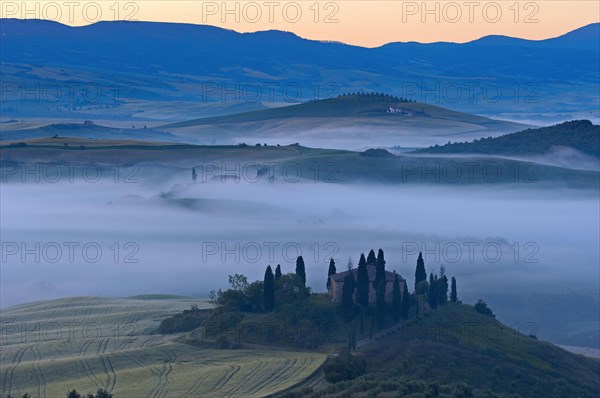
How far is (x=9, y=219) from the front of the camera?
14962 cm

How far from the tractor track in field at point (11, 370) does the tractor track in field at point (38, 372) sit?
0.60 m

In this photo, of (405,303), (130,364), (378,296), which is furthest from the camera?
(405,303)

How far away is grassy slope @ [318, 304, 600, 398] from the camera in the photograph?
57.6m

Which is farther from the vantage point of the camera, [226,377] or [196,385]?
[226,377]

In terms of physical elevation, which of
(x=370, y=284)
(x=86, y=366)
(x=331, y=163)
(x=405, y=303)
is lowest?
(x=86, y=366)

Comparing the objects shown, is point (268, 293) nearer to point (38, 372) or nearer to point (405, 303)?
point (405, 303)

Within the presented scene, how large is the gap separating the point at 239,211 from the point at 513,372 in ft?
283

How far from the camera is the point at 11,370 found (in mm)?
60688

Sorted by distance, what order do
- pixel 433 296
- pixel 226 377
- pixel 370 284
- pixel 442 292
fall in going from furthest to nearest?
pixel 442 292 < pixel 433 296 < pixel 370 284 < pixel 226 377

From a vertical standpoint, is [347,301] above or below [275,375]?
above

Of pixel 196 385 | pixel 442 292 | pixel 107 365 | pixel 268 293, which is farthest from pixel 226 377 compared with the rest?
pixel 442 292

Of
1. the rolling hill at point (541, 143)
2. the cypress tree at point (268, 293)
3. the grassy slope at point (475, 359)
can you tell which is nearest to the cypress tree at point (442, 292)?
the grassy slope at point (475, 359)

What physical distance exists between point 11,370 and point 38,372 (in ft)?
4.81

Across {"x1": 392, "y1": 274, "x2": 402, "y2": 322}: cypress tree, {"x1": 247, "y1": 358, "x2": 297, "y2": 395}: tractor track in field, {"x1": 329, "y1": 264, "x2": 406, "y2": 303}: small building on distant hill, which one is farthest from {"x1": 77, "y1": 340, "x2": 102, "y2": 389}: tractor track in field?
{"x1": 392, "y1": 274, "x2": 402, "y2": 322}: cypress tree
